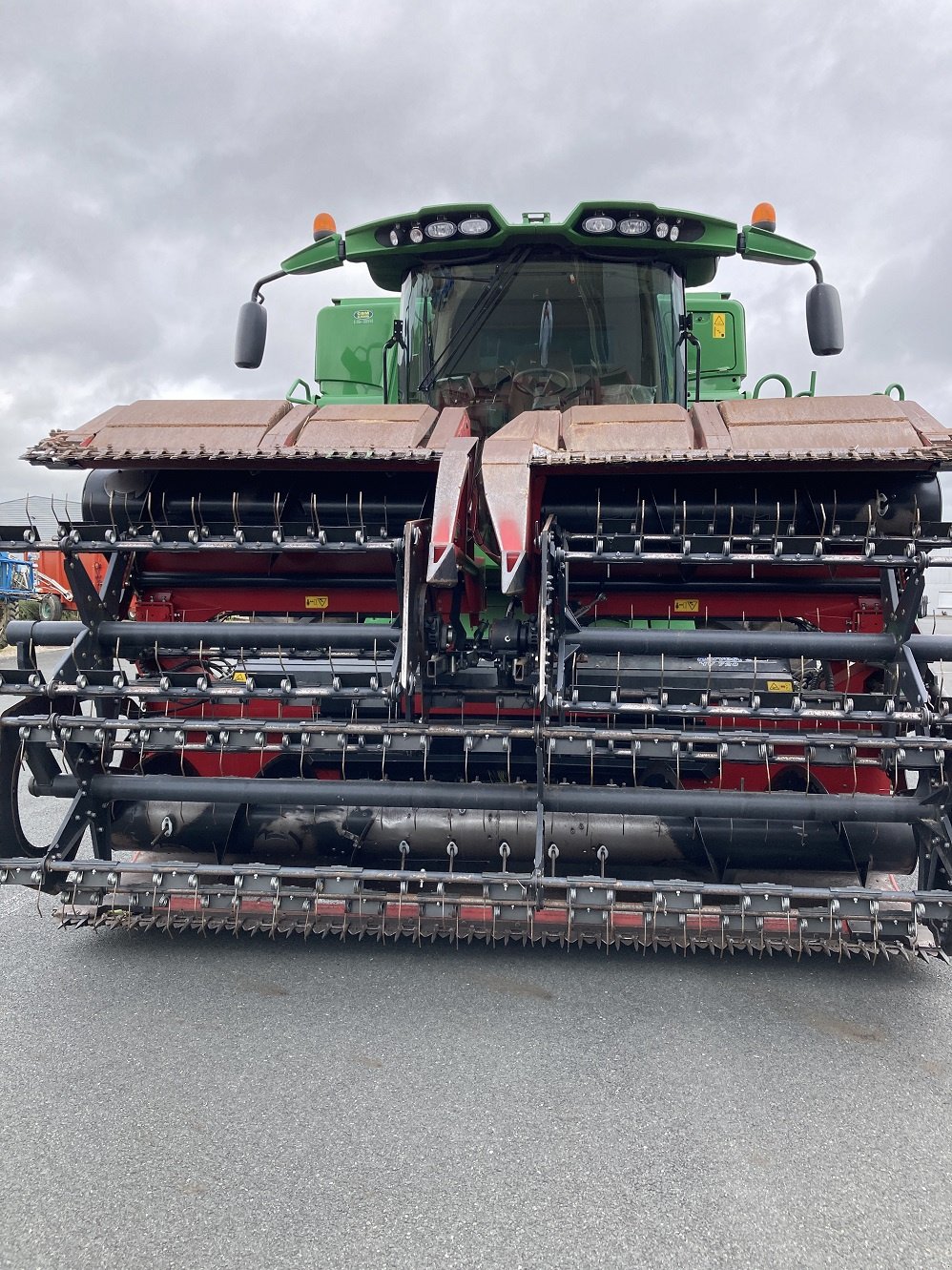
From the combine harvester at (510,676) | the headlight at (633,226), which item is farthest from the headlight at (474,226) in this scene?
the combine harvester at (510,676)

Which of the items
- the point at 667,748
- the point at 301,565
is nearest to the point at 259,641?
the point at 301,565

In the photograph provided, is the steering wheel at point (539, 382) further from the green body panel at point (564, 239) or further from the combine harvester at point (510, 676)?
the combine harvester at point (510, 676)

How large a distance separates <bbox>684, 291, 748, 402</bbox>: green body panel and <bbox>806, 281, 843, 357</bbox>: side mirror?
2.60 m

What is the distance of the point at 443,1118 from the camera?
2.32 metres

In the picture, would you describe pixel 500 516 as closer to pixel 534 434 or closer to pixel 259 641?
pixel 534 434

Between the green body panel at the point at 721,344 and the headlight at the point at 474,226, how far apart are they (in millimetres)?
3550

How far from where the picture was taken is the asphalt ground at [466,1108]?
191 cm

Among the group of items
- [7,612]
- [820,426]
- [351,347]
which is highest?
[351,347]

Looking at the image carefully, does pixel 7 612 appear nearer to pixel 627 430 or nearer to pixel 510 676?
pixel 510 676

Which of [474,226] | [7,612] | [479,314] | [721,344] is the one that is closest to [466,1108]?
[479,314]

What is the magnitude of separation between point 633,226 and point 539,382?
0.87 metres

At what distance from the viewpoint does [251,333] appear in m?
4.67

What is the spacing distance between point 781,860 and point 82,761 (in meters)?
2.76

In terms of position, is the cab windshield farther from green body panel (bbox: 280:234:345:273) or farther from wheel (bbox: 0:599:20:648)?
wheel (bbox: 0:599:20:648)
